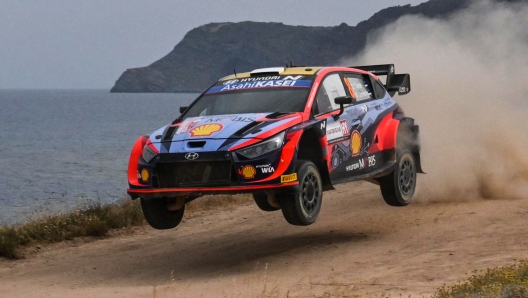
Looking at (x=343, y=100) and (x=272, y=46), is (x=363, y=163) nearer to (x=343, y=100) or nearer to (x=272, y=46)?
(x=343, y=100)

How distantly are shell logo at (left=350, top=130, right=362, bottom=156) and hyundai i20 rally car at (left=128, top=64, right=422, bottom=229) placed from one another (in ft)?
0.04

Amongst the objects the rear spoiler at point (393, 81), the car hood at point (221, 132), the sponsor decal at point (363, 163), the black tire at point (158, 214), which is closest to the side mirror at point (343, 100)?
the car hood at point (221, 132)

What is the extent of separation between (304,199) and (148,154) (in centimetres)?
173

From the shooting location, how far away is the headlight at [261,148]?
8.96 meters

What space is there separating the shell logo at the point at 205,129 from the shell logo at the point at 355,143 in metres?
1.83

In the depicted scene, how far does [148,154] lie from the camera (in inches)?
370

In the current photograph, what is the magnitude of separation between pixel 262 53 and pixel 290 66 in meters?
163

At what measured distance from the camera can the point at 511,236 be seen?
10.5 meters

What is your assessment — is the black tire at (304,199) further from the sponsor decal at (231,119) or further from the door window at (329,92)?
the door window at (329,92)

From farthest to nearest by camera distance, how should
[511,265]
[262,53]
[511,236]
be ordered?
1. [262,53]
2. [511,236]
3. [511,265]

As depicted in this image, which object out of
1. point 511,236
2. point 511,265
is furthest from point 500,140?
point 511,265

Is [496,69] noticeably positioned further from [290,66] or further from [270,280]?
[270,280]

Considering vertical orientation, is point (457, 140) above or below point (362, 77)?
below

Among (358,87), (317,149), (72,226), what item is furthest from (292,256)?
(72,226)
